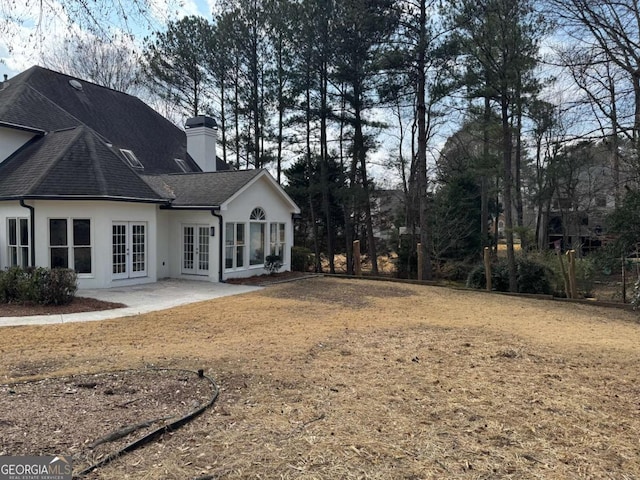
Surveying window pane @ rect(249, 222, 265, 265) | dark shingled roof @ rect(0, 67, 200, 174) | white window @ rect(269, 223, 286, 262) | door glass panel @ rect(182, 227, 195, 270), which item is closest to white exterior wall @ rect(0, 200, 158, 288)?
door glass panel @ rect(182, 227, 195, 270)

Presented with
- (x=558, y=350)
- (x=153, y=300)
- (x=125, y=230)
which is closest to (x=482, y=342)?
(x=558, y=350)

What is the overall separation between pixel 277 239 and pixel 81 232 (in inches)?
277

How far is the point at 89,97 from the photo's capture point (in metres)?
20.7

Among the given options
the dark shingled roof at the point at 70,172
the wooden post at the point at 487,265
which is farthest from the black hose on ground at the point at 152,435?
the wooden post at the point at 487,265

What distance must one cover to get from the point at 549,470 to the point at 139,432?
311cm

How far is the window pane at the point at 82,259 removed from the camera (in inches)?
488

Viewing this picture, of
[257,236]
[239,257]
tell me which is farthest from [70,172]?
[257,236]

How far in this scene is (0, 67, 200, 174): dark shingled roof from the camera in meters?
16.0

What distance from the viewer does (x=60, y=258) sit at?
1229cm

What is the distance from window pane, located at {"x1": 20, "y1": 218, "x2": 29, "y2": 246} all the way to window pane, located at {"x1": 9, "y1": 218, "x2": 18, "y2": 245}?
30cm

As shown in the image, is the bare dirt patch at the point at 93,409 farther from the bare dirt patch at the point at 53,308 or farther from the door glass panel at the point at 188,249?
the door glass panel at the point at 188,249

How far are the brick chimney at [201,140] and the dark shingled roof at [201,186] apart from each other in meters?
6.10

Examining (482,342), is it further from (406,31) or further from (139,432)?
(406,31)

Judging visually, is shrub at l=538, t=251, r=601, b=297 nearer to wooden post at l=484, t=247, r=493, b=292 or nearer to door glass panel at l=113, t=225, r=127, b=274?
wooden post at l=484, t=247, r=493, b=292
